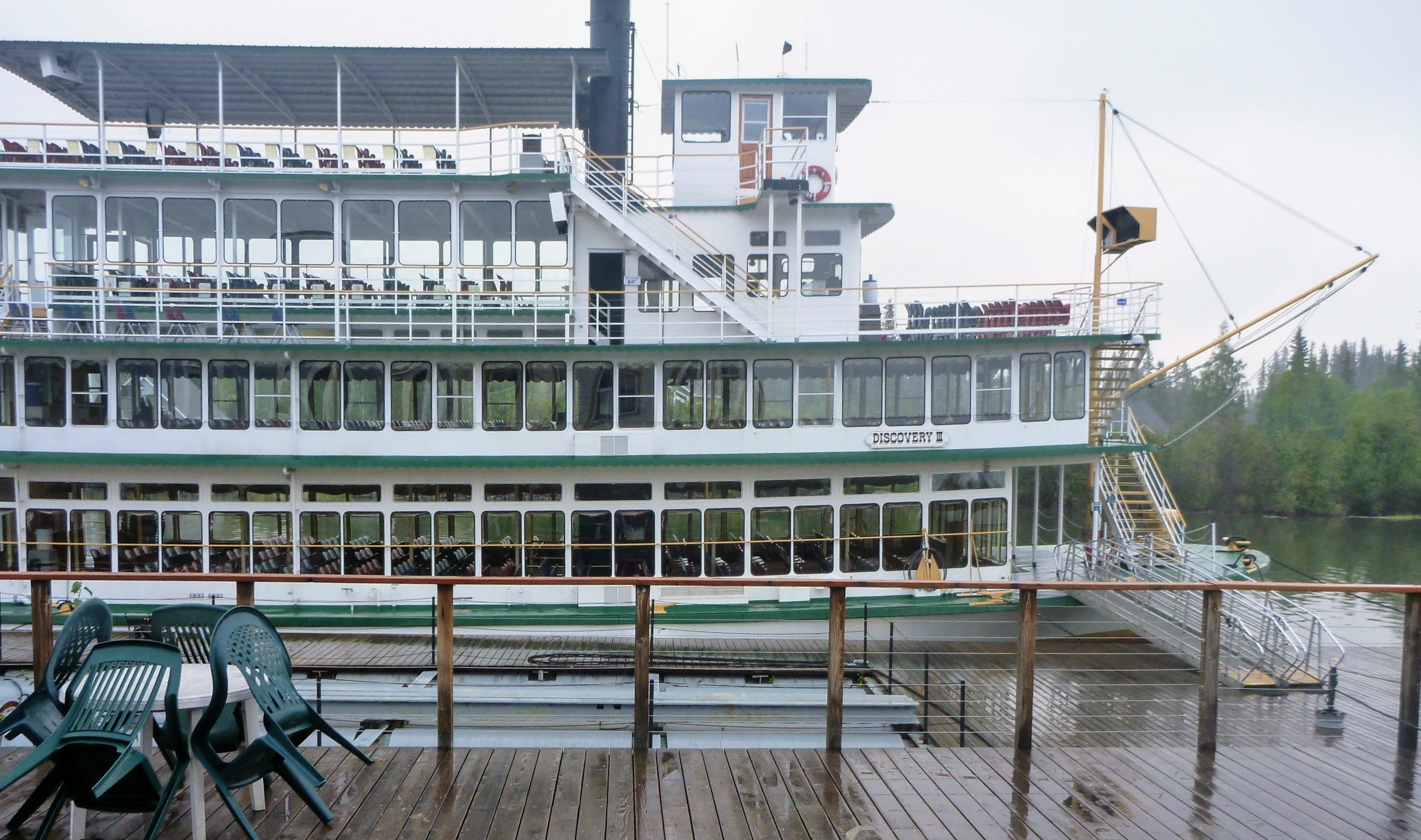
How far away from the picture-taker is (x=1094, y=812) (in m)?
4.09

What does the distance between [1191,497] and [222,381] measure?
152ft

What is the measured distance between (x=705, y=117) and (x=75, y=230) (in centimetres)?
1009

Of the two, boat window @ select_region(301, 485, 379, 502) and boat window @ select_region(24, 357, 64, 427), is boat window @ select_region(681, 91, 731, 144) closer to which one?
boat window @ select_region(301, 485, 379, 502)

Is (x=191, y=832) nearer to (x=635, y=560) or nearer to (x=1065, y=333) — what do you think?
(x=635, y=560)

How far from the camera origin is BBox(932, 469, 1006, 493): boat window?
1229 cm

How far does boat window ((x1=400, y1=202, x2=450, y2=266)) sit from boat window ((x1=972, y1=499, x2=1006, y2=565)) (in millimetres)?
8789

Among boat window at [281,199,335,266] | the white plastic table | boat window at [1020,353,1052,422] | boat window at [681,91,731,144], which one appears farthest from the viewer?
boat window at [681,91,731,144]

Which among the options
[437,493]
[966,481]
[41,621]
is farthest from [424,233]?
[41,621]

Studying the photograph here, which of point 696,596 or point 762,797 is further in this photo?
point 696,596

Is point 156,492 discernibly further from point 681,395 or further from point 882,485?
point 882,485

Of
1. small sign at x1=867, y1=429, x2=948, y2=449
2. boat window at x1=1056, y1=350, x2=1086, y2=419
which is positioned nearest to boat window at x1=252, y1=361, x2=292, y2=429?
small sign at x1=867, y1=429, x2=948, y2=449

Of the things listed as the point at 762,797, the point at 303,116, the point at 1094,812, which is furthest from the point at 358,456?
the point at 1094,812

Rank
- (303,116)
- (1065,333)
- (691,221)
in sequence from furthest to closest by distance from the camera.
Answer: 1. (303,116)
2. (691,221)
3. (1065,333)

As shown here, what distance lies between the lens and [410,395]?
11812 mm
